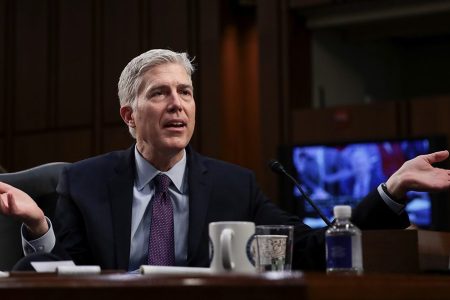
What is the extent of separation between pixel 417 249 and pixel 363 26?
5.71 meters

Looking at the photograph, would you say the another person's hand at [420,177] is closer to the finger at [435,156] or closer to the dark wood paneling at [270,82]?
the finger at [435,156]

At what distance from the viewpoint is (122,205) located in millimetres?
2432

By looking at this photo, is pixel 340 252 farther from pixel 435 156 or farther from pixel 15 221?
pixel 15 221

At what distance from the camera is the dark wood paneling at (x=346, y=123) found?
6340mm

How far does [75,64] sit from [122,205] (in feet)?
18.4

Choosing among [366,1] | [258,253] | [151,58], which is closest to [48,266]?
[258,253]

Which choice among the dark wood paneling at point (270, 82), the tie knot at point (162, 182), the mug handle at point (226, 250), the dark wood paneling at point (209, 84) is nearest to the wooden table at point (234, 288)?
the mug handle at point (226, 250)

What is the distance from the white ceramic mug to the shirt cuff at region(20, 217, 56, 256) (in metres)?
0.79

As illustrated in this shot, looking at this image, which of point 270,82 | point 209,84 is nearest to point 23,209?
point 270,82

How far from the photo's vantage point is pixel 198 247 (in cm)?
238

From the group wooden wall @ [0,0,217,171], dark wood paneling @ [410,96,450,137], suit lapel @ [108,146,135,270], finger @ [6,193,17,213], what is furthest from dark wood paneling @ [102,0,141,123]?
finger @ [6,193,17,213]

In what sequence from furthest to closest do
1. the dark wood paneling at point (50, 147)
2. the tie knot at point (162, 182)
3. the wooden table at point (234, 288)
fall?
the dark wood paneling at point (50, 147) < the tie knot at point (162, 182) < the wooden table at point (234, 288)

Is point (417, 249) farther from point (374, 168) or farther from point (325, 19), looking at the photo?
point (325, 19)

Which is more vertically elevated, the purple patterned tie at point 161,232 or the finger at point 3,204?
→ the finger at point 3,204
